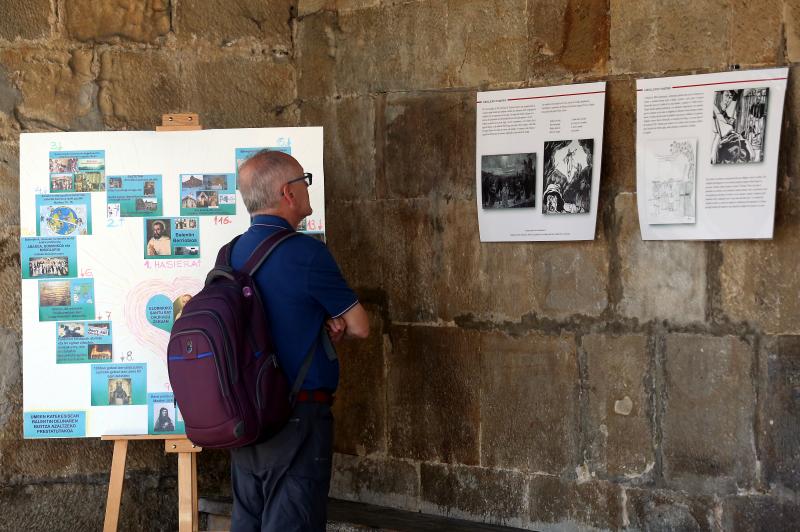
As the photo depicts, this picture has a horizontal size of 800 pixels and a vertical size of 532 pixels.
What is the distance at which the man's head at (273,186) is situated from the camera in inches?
95.0

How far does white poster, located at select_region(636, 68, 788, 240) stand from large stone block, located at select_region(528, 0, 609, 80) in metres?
0.22

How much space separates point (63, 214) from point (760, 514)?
8.45ft

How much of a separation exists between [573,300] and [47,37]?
2.41 meters

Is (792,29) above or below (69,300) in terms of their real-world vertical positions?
above

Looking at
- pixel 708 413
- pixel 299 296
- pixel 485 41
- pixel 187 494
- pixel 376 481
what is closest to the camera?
pixel 299 296

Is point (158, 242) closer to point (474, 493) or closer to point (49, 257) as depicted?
point (49, 257)

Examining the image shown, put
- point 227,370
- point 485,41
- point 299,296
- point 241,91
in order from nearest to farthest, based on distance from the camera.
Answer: point 227,370
point 299,296
point 485,41
point 241,91

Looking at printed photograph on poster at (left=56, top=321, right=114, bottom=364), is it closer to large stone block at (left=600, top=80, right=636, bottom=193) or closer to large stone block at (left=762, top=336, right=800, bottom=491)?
large stone block at (left=600, top=80, right=636, bottom=193)

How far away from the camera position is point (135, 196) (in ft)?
10.1

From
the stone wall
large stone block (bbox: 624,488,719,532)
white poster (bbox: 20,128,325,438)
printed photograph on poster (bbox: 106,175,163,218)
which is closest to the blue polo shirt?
white poster (bbox: 20,128,325,438)

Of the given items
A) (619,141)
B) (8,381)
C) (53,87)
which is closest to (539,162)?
(619,141)

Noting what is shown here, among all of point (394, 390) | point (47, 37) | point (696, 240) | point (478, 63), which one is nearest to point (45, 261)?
point (47, 37)

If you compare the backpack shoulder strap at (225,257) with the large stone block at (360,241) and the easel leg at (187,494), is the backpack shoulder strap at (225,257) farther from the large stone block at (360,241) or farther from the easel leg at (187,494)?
the large stone block at (360,241)

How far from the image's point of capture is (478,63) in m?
3.28
